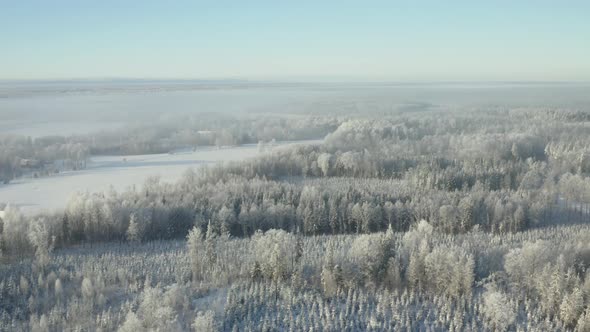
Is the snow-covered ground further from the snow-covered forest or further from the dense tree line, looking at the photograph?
the dense tree line

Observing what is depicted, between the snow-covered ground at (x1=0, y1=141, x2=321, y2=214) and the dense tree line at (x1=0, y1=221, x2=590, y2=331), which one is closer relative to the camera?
the dense tree line at (x1=0, y1=221, x2=590, y2=331)

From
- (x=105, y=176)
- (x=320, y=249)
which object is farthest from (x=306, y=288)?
(x=105, y=176)

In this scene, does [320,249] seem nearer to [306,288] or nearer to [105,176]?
[306,288]

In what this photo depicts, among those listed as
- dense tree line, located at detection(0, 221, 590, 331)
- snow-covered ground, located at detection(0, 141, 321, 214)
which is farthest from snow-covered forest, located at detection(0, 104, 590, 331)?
snow-covered ground, located at detection(0, 141, 321, 214)

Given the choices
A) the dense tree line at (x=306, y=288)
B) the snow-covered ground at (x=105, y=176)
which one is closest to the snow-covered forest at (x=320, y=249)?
the dense tree line at (x=306, y=288)

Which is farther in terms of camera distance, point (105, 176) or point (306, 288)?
point (105, 176)

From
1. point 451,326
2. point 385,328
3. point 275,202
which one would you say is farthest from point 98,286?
point 275,202

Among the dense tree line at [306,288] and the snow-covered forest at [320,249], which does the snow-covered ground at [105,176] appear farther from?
the dense tree line at [306,288]
